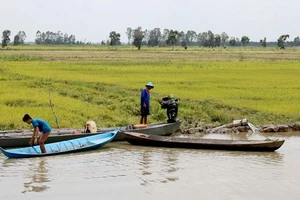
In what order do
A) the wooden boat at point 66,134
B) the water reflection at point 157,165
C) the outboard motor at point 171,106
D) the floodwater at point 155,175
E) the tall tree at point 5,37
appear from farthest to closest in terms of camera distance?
the tall tree at point 5,37 < the outboard motor at point 171,106 < the wooden boat at point 66,134 < the water reflection at point 157,165 < the floodwater at point 155,175

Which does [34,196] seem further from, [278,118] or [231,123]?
[278,118]

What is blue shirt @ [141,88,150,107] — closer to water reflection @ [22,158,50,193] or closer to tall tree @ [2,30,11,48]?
water reflection @ [22,158,50,193]

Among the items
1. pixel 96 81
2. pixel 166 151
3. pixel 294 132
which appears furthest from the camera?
pixel 96 81

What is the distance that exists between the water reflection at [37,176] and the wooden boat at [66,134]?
147 centimetres

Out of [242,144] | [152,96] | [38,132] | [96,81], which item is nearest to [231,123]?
[242,144]

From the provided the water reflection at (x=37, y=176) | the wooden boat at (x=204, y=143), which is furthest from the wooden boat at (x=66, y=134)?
the water reflection at (x=37, y=176)

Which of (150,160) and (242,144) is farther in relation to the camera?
(242,144)

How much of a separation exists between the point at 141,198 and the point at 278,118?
10.4 m

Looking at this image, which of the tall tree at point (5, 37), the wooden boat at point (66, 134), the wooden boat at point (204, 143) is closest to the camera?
the wooden boat at point (204, 143)

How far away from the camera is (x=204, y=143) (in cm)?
1354

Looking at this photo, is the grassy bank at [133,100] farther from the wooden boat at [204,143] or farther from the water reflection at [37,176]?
the water reflection at [37,176]

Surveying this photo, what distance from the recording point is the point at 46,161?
38.9 feet

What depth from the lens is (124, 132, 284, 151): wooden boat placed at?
1304 cm

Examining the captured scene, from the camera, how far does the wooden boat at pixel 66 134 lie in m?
13.2
